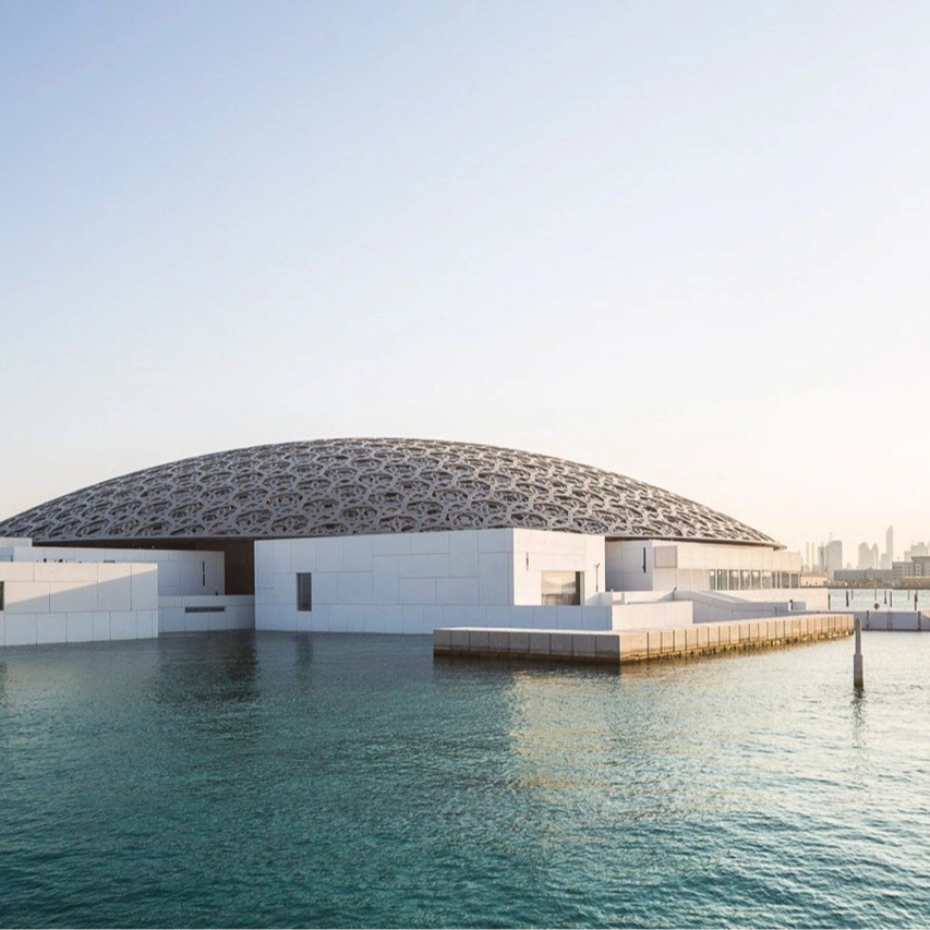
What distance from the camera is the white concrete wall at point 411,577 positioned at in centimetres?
4575

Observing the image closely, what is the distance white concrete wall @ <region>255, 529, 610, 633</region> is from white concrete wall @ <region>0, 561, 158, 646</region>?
7.59 m

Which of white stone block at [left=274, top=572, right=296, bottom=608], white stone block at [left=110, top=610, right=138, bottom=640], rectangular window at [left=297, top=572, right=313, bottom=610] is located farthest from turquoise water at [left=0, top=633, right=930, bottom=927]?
white stone block at [left=274, top=572, right=296, bottom=608]

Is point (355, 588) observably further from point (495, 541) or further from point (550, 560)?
point (550, 560)

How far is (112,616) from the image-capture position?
44.8 m

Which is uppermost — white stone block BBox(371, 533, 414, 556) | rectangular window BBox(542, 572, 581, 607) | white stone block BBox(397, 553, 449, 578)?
white stone block BBox(371, 533, 414, 556)

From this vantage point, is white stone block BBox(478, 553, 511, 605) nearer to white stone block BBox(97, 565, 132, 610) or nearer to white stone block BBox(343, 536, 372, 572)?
white stone block BBox(343, 536, 372, 572)

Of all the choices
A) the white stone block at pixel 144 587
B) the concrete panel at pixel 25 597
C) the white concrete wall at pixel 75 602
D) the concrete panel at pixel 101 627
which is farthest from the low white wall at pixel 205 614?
the concrete panel at pixel 25 597

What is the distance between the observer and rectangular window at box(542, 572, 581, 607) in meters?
47.6

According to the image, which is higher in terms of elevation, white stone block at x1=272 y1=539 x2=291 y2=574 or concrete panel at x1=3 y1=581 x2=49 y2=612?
white stone block at x1=272 y1=539 x2=291 y2=574

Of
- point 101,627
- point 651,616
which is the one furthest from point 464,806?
point 101,627

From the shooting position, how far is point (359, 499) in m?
61.2

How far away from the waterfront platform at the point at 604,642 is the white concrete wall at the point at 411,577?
646cm

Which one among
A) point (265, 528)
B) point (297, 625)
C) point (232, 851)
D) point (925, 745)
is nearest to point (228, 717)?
point (232, 851)

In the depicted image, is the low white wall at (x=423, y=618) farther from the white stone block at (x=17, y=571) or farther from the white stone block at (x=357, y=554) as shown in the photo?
the white stone block at (x=17, y=571)
